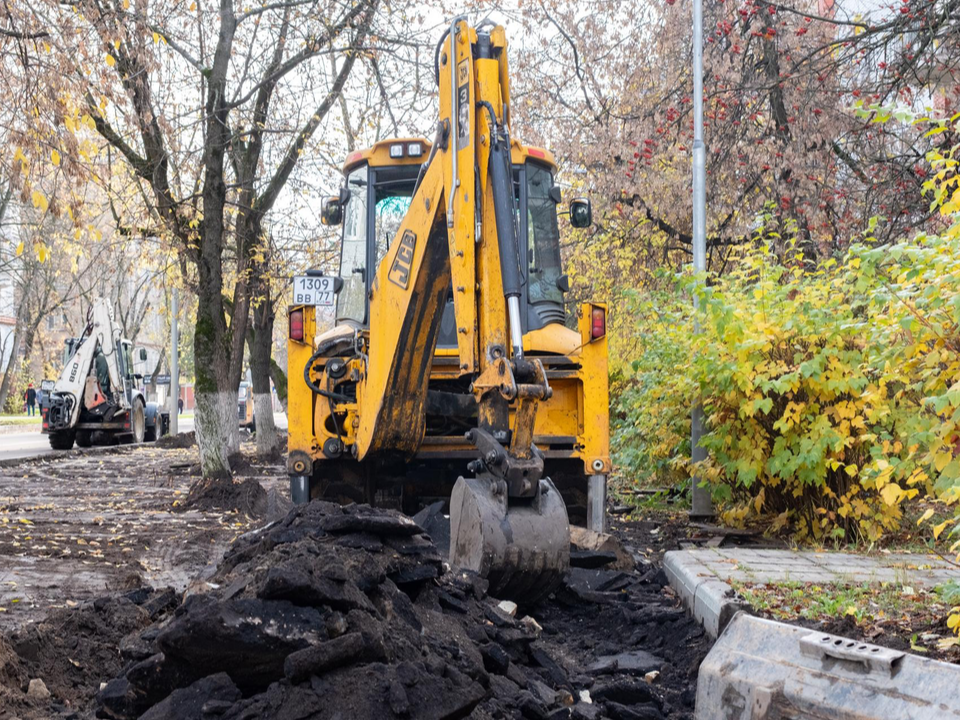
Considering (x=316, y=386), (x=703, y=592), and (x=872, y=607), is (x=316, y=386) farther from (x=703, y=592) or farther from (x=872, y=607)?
(x=872, y=607)

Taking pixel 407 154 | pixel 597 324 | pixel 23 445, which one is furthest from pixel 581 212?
pixel 23 445

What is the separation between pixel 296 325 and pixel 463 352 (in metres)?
2.51

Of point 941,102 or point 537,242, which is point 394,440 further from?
point 941,102

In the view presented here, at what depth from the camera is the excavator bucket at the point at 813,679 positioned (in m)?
3.11

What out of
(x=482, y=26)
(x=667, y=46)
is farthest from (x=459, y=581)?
(x=667, y=46)

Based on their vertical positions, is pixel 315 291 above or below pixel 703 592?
above

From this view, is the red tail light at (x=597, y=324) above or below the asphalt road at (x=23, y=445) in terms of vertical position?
above

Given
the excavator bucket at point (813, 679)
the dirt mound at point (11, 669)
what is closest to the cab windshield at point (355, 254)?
the dirt mound at point (11, 669)

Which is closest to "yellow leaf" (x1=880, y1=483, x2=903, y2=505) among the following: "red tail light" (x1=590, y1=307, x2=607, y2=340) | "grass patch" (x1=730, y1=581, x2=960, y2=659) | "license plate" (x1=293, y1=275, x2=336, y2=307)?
"grass patch" (x1=730, y1=581, x2=960, y2=659)

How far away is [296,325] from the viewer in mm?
8305

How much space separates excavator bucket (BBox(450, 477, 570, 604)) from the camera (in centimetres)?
571

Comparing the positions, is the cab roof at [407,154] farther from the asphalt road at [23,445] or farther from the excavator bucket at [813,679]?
the asphalt road at [23,445]

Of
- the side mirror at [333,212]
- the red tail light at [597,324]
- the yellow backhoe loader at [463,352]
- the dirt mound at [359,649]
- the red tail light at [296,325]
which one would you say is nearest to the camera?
the dirt mound at [359,649]

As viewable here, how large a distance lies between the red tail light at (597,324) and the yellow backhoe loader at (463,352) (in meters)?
0.01
